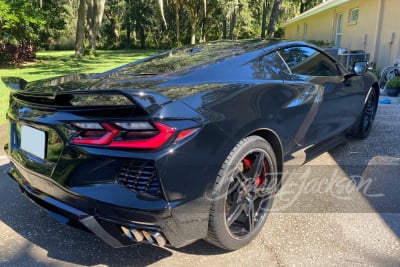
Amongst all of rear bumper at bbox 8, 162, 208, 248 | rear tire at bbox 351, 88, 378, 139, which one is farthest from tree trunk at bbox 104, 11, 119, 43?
rear bumper at bbox 8, 162, 208, 248

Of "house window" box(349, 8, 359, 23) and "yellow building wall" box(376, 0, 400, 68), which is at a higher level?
"house window" box(349, 8, 359, 23)

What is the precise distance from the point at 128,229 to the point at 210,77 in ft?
3.89

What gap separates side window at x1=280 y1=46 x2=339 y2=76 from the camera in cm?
333

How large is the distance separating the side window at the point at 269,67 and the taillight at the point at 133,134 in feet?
3.57

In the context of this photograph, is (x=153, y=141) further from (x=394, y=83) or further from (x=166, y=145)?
(x=394, y=83)

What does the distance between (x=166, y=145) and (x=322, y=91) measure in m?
2.17

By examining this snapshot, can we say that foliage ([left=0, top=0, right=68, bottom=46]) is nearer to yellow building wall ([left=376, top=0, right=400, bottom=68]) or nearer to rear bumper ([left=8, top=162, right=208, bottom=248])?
yellow building wall ([left=376, top=0, right=400, bottom=68])

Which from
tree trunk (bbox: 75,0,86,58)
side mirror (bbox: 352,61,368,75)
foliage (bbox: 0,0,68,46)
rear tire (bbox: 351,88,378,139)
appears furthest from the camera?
tree trunk (bbox: 75,0,86,58)

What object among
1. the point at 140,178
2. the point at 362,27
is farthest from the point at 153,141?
the point at 362,27

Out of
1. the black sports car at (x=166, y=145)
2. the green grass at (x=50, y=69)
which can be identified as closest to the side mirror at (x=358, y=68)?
the black sports car at (x=166, y=145)

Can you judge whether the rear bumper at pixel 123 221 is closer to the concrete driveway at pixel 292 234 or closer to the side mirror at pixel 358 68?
the concrete driveway at pixel 292 234

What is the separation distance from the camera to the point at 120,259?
2.52 metres

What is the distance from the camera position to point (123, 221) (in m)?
2.03

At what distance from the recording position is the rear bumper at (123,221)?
6.57 feet
